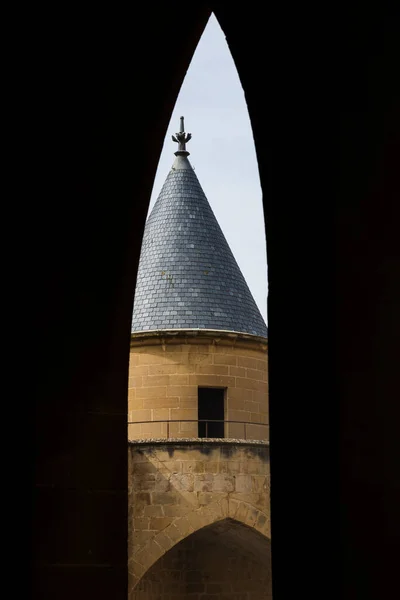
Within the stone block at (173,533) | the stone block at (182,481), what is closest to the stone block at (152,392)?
the stone block at (182,481)

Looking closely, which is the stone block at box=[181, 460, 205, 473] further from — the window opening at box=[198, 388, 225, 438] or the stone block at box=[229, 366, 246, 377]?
the stone block at box=[229, 366, 246, 377]

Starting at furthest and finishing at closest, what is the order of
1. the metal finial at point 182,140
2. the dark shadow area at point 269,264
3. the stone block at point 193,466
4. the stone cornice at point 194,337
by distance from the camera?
1. the metal finial at point 182,140
2. the stone cornice at point 194,337
3. the stone block at point 193,466
4. the dark shadow area at point 269,264

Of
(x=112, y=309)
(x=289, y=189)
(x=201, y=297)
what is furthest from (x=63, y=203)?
(x=201, y=297)

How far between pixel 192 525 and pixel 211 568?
5.28 ft

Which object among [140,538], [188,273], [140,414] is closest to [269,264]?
[140,538]

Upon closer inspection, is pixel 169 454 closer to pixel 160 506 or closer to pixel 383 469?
pixel 160 506

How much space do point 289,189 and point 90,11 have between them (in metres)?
1.55

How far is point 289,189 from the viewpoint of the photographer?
4.07 metres

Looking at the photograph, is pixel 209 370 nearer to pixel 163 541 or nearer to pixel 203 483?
pixel 203 483

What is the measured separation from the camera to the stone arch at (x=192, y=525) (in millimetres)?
23188

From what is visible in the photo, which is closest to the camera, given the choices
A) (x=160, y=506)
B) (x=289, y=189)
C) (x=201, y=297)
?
(x=289, y=189)

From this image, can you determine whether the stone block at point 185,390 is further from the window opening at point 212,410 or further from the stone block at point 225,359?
the stone block at point 225,359

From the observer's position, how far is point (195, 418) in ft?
82.7

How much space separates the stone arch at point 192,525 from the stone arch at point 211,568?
70 cm
